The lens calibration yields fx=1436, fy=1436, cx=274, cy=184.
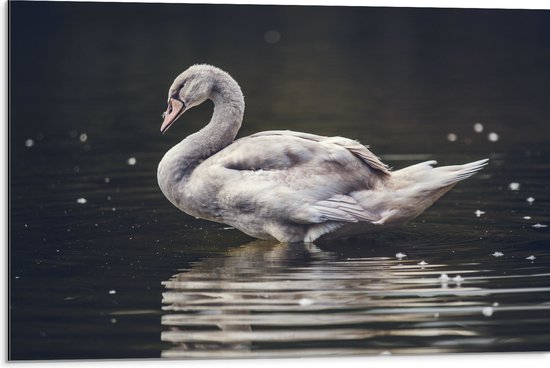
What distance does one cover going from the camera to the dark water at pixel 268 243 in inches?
238

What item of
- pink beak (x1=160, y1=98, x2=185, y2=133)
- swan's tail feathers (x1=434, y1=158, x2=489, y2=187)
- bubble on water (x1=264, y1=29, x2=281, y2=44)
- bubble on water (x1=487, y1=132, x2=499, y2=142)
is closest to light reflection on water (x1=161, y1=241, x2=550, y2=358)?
swan's tail feathers (x1=434, y1=158, x2=489, y2=187)

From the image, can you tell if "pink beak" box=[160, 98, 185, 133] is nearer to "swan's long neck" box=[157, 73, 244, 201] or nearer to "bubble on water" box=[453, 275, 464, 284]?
"swan's long neck" box=[157, 73, 244, 201]

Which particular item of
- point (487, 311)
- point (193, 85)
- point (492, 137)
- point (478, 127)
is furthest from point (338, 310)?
point (478, 127)

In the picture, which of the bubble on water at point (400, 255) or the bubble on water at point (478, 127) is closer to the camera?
the bubble on water at point (400, 255)

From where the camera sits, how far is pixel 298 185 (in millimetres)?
6957

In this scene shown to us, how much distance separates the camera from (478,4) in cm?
698

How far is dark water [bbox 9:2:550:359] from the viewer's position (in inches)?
238

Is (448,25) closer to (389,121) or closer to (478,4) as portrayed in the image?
(478,4)

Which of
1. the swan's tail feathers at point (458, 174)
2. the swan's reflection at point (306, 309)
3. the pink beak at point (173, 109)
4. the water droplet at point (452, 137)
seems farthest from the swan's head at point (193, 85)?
the water droplet at point (452, 137)

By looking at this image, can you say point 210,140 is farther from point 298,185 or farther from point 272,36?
point 272,36

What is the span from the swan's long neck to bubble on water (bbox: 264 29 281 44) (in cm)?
42

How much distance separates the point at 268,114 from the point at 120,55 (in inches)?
64.9

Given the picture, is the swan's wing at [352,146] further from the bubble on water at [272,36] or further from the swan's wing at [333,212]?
the bubble on water at [272,36]

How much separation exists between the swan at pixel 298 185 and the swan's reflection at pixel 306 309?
27cm
